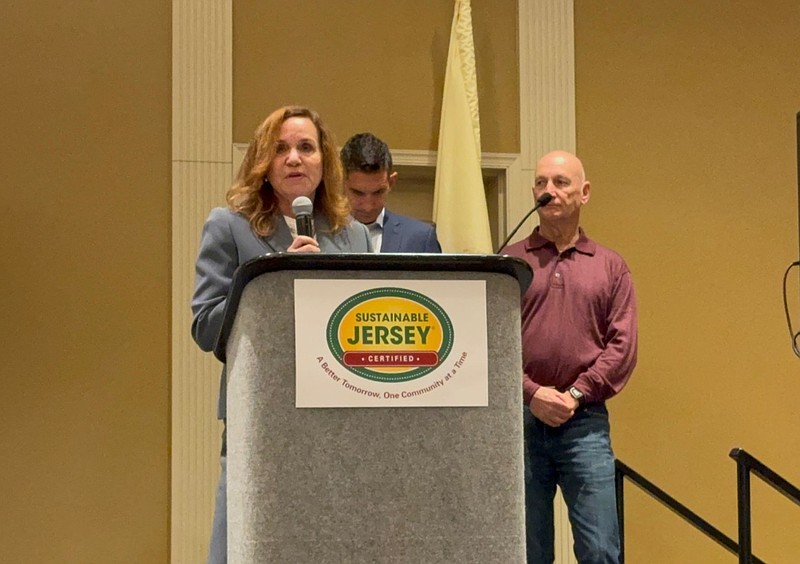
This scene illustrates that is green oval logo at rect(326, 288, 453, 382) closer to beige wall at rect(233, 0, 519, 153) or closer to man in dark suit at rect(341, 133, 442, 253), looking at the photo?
man in dark suit at rect(341, 133, 442, 253)

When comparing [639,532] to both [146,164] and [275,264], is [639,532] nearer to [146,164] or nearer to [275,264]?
[146,164]

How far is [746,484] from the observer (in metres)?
2.84

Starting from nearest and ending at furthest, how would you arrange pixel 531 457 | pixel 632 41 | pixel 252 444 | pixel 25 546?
pixel 252 444
pixel 531 457
pixel 25 546
pixel 632 41

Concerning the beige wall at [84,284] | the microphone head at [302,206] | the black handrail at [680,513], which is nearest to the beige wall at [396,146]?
the beige wall at [84,284]

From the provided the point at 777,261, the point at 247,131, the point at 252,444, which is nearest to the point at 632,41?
the point at 777,261

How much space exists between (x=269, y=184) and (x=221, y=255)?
0.21 metres

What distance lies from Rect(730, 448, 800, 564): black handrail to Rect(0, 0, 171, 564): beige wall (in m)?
2.15

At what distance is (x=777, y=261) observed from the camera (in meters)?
4.66

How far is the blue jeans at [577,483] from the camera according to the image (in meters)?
2.84

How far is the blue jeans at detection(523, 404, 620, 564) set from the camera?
2.84 meters

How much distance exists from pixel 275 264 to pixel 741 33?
379 cm

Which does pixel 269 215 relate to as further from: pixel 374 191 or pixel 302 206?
pixel 374 191

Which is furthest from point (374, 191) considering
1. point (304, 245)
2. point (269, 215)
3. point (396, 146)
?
point (304, 245)

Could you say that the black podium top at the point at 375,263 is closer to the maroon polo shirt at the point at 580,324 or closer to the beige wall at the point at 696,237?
the maroon polo shirt at the point at 580,324
